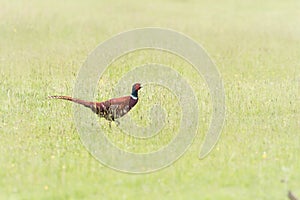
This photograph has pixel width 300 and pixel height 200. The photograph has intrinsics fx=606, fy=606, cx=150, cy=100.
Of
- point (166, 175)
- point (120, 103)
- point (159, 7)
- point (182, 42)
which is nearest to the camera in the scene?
point (166, 175)

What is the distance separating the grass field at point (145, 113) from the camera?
384 inches

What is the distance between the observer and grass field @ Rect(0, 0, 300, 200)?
9.75 m

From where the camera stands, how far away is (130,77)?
1634 centimetres

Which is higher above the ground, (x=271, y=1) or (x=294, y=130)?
(x=271, y=1)

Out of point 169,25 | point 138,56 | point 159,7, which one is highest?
point 159,7

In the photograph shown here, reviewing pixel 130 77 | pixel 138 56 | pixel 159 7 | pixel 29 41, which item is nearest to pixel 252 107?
pixel 130 77

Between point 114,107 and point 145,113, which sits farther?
point 145,113

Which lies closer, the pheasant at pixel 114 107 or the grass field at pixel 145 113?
the grass field at pixel 145 113

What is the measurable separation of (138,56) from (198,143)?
8.91 m

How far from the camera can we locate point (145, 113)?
13148mm

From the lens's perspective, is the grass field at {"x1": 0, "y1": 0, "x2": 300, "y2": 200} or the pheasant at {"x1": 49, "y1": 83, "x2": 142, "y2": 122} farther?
A: the pheasant at {"x1": 49, "y1": 83, "x2": 142, "y2": 122}

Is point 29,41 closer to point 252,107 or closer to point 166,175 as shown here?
point 252,107

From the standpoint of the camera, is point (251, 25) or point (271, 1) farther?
point (271, 1)

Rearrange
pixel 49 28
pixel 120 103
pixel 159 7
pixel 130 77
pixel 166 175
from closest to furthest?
pixel 166 175, pixel 120 103, pixel 130 77, pixel 49 28, pixel 159 7
